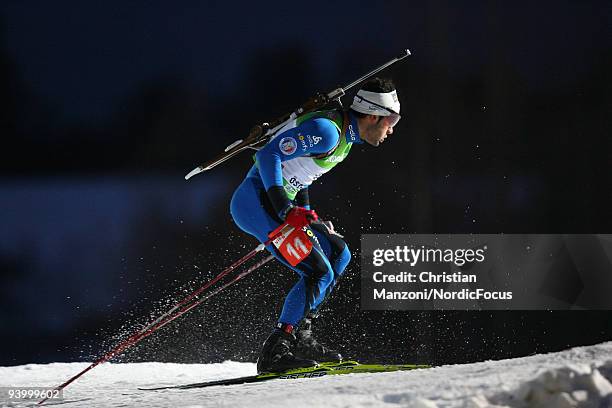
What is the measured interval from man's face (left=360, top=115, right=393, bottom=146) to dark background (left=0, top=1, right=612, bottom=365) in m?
1.68

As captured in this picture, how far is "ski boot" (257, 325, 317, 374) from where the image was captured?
388 centimetres

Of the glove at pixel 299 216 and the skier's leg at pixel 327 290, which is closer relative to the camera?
the glove at pixel 299 216

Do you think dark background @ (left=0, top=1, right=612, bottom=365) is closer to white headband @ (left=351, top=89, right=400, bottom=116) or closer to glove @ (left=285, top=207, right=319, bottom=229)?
white headband @ (left=351, top=89, right=400, bottom=116)

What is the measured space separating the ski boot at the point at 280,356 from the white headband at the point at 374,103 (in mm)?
1060

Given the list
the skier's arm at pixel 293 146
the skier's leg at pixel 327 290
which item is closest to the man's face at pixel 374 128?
the skier's arm at pixel 293 146

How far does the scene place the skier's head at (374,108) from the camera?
397 cm

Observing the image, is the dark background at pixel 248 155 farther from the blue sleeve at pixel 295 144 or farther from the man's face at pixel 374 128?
the blue sleeve at pixel 295 144

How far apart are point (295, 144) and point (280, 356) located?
96 cm

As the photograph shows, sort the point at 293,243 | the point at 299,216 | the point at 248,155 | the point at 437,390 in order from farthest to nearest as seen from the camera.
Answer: the point at 248,155
the point at 293,243
the point at 299,216
the point at 437,390

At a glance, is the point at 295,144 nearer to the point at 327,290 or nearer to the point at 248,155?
the point at 327,290

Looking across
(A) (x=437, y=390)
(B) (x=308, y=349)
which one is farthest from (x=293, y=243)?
(A) (x=437, y=390)

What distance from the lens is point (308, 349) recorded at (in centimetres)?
409

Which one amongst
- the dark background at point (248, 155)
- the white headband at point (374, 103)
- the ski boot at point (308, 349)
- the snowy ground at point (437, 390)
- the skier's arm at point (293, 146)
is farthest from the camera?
the dark background at point (248, 155)

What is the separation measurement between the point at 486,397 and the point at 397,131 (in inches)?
135
